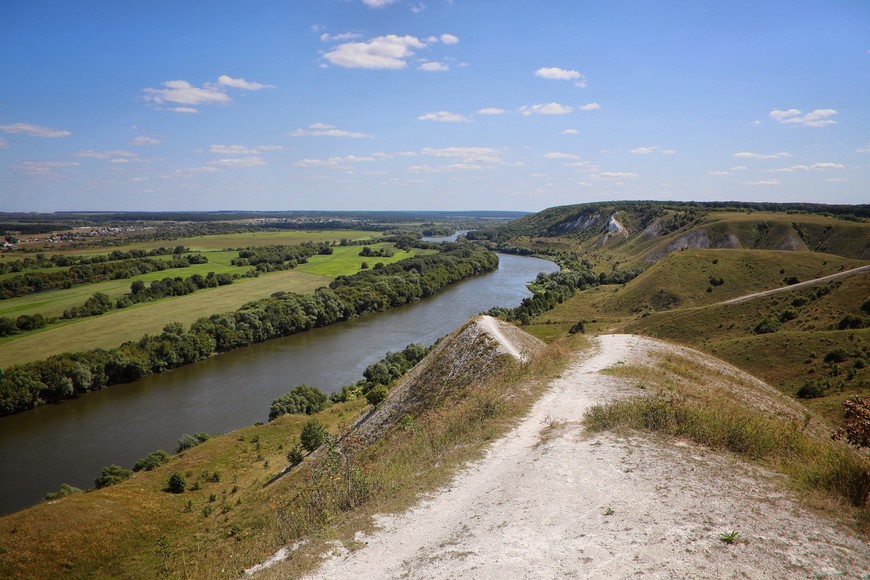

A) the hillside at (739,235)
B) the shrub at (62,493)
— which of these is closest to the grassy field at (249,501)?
the shrub at (62,493)

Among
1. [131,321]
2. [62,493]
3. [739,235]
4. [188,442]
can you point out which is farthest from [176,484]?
[739,235]

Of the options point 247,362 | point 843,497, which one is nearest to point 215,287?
point 247,362

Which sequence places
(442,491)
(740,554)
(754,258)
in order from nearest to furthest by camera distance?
(740,554) → (442,491) → (754,258)

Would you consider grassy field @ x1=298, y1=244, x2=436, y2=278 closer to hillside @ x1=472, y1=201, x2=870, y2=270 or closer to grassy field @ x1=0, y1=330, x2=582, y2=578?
hillside @ x1=472, y1=201, x2=870, y2=270

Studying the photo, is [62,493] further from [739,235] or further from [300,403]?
[739,235]

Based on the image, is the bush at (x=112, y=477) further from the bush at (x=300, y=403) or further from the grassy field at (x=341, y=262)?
the grassy field at (x=341, y=262)

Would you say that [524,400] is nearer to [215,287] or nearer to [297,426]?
[297,426]

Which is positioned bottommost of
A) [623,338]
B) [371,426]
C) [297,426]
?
[297,426]
